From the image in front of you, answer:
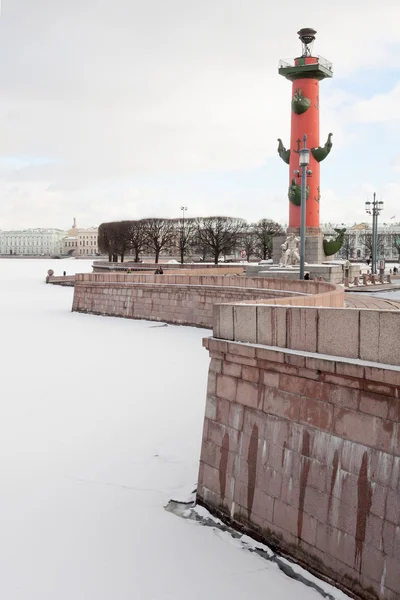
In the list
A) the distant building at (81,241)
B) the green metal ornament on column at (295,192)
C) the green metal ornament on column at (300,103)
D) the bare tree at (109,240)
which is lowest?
the bare tree at (109,240)

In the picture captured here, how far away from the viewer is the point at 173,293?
72.3 ft

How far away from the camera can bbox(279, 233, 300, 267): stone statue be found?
28734 millimetres

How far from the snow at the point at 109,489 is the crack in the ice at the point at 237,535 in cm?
6

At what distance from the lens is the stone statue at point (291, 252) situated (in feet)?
94.3

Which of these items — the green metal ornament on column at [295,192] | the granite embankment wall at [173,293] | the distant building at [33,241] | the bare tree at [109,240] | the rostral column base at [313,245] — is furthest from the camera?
the distant building at [33,241]

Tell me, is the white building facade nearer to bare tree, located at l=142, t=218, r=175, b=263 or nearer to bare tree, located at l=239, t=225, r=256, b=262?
bare tree, located at l=239, t=225, r=256, b=262

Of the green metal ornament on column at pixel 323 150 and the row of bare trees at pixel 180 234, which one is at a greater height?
the green metal ornament on column at pixel 323 150

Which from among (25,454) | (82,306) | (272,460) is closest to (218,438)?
(272,460)

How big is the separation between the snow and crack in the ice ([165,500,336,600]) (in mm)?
65

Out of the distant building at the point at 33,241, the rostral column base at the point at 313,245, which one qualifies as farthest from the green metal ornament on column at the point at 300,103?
the distant building at the point at 33,241

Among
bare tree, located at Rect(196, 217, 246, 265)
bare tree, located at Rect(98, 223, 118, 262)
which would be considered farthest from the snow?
bare tree, located at Rect(98, 223, 118, 262)

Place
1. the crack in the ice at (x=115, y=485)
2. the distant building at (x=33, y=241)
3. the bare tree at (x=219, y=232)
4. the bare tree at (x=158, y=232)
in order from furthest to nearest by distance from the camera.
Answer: the distant building at (x=33, y=241) < the bare tree at (x=158, y=232) < the bare tree at (x=219, y=232) < the crack in the ice at (x=115, y=485)

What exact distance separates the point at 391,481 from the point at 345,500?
0.54 metres

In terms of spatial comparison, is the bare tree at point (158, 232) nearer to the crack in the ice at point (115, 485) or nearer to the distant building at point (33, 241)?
the crack in the ice at point (115, 485)
